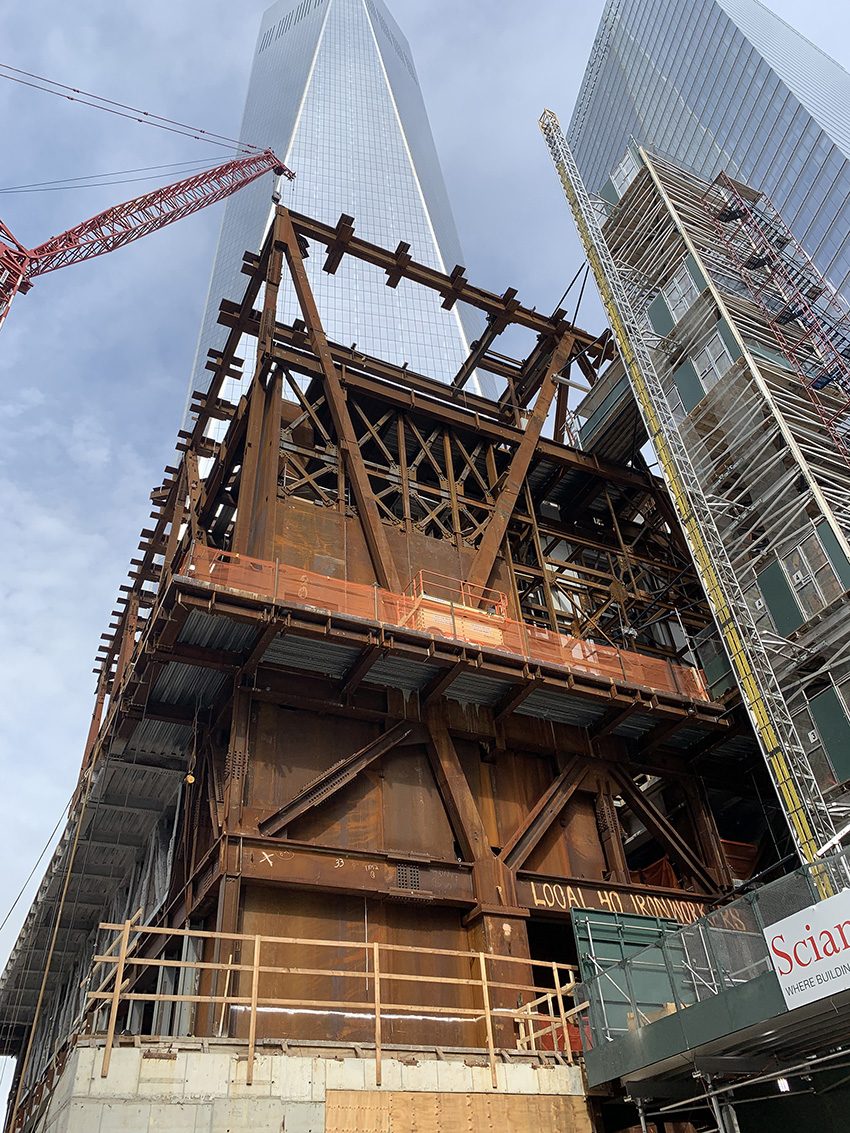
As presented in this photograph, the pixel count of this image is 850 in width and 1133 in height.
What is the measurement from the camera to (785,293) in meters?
31.3

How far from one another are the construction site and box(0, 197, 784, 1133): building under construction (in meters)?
0.08

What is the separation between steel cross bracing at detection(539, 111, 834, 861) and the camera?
66.0ft

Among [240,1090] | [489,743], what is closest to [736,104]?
[489,743]

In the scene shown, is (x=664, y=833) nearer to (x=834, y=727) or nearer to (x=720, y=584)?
(x=834, y=727)

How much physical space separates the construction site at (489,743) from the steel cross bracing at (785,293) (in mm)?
162

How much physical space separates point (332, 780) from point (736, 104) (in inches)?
3248

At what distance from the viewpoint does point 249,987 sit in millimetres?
14625

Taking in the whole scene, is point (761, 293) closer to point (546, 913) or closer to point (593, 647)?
point (593, 647)

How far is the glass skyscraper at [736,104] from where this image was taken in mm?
68125

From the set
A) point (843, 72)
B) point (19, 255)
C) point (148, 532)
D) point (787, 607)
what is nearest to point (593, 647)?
point (787, 607)

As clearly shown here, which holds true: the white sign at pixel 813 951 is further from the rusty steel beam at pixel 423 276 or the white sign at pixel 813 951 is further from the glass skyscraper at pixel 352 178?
the glass skyscraper at pixel 352 178

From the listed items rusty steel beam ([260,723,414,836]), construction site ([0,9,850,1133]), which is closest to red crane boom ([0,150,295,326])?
construction site ([0,9,850,1133])

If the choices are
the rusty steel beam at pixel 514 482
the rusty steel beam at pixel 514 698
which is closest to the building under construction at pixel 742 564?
the rusty steel beam at pixel 514 482

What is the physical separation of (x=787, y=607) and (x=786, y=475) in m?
3.62
